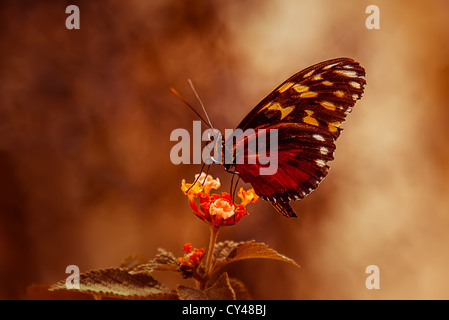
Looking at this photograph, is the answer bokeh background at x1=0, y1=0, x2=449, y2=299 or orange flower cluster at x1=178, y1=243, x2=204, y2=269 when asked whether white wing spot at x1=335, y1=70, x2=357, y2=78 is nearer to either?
orange flower cluster at x1=178, y1=243, x2=204, y2=269

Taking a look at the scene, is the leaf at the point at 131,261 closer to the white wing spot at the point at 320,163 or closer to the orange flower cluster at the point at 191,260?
the orange flower cluster at the point at 191,260

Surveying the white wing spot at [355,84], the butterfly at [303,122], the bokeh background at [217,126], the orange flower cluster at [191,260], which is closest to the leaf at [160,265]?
the orange flower cluster at [191,260]

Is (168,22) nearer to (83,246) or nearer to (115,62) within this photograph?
(115,62)

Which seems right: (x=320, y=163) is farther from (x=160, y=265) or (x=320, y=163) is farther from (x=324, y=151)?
(x=160, y=265)

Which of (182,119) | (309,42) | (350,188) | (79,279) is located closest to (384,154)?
(350,188)

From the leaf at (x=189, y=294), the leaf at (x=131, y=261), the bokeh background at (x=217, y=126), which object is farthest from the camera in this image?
the bokeh background at (x=217, y=126)

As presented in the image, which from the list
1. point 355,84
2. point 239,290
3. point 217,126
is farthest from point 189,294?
point 217,126
